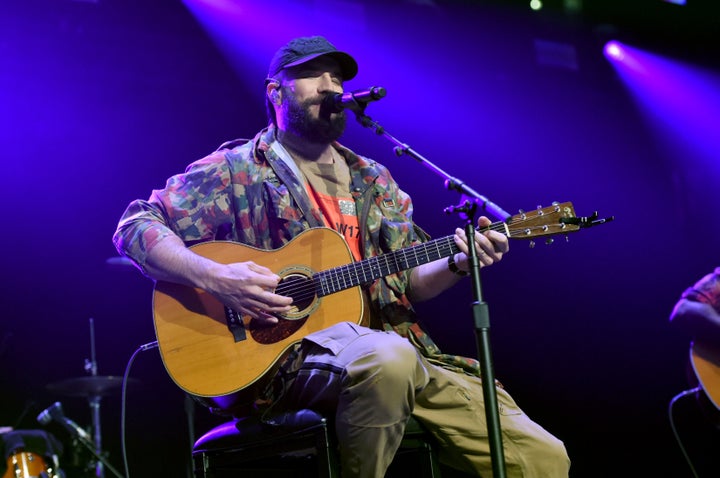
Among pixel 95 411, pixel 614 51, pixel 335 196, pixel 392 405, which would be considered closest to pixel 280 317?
pixel 392 405

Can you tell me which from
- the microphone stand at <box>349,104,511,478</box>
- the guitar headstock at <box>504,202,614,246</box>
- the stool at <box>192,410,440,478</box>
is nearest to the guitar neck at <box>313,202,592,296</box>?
the guitar headstock at <box>504,202,614,246</box>

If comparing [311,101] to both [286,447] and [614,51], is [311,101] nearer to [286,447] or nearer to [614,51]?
[286,447]

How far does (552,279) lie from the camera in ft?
18.5

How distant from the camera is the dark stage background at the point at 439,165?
4.95 m

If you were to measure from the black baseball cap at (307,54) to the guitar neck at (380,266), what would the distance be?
1005 millimetres

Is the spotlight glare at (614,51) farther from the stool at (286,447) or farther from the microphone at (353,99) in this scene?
the stool at (286,447)

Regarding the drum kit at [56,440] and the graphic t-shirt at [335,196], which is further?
the drum kit at [56,440]

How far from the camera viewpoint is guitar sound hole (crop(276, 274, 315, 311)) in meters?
2.84

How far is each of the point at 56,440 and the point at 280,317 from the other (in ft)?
8.83

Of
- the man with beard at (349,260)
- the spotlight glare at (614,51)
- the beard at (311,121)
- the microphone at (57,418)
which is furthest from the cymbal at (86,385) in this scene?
the spotlight glare at (614,51)

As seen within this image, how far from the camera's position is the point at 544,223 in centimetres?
279

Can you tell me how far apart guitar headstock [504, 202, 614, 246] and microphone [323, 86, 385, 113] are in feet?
2.23

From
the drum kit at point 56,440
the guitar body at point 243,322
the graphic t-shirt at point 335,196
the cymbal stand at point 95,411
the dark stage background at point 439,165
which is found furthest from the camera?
the dark stage background at point 439,165

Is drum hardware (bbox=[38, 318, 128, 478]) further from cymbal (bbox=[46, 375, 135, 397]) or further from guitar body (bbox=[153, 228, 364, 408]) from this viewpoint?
guitar body (bbox=[153, 228, 364, 408])
